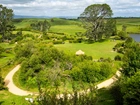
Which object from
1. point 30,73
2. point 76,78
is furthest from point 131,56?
point 30,73

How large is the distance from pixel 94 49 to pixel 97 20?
13.6 m

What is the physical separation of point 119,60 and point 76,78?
10938mm

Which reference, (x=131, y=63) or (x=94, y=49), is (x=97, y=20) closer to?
(x=94, y=49)

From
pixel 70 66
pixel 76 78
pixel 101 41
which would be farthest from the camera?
pixel 101 41

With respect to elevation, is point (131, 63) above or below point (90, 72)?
above

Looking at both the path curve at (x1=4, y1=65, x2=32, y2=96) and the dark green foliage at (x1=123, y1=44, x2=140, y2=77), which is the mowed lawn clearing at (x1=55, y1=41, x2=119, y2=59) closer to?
the path curve at (x1=4, y1=65, x2=32, y2=96)

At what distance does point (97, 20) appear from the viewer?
179ft

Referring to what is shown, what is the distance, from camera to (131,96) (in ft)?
52.7

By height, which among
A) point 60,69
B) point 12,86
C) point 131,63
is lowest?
point 12,86

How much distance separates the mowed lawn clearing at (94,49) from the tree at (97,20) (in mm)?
4939

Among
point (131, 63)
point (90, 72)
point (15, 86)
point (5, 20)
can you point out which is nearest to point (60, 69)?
point (90, 72)

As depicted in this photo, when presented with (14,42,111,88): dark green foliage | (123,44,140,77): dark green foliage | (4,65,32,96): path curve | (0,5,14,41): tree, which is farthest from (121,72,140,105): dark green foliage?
(0,5,14,41): tree

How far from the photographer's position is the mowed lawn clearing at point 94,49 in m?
37.9

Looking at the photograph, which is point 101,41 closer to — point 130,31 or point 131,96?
point 131,96
